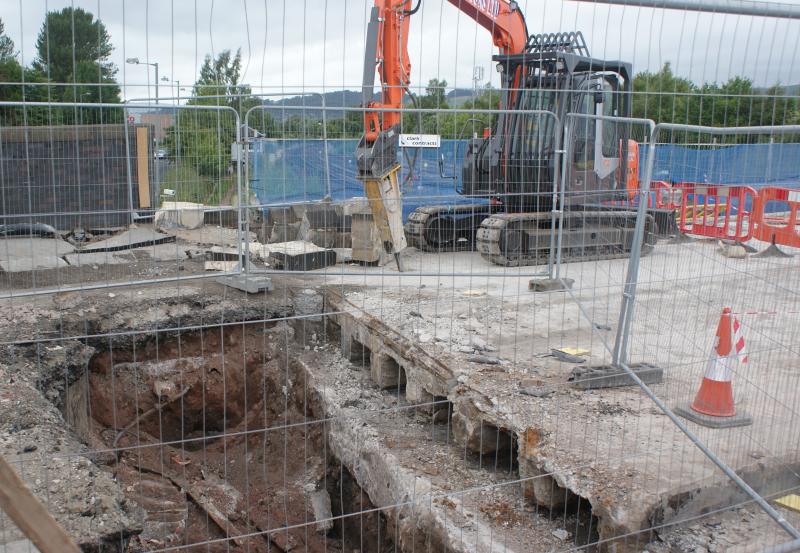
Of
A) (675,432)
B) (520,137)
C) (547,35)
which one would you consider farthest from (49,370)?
(547,35)

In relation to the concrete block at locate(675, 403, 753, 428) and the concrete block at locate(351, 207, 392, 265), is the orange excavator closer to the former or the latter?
the concrete block at locate(351, 207, 392, 265)

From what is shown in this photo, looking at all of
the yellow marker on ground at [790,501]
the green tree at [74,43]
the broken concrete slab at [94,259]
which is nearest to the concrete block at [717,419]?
the yellow marker on ground at [790,501]

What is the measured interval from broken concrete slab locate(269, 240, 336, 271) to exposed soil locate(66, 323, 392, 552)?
4.34 feet

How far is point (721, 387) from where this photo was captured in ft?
14.1

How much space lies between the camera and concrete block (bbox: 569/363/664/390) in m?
4.92

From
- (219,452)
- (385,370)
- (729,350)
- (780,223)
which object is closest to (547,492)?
(729,350)

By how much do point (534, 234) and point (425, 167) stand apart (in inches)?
73.4

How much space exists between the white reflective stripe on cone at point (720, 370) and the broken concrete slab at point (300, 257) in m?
4.87

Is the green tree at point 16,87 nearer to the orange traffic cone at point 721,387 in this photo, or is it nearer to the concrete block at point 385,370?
the concrete block at point 385,370

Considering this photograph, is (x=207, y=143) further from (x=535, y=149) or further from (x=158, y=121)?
(x=535, y=149)

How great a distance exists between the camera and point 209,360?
262 inches

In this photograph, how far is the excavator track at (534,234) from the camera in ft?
28.0

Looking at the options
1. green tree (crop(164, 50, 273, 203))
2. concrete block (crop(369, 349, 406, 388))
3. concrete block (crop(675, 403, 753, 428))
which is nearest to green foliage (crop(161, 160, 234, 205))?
green tree (crop(164, 50, 273, 203))

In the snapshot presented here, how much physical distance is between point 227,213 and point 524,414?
5397 mm
